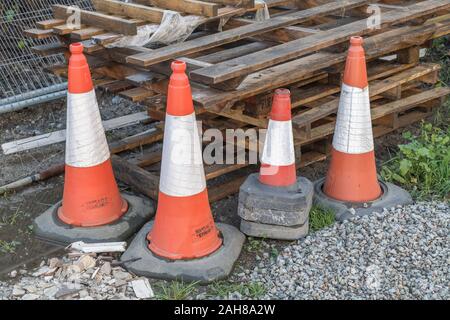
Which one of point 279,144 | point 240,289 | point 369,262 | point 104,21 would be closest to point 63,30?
point 104,21

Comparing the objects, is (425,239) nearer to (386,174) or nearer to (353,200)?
(353,200)

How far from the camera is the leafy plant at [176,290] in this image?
3.85m

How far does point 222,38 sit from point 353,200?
4.53ft

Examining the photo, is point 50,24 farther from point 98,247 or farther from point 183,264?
point 183,264

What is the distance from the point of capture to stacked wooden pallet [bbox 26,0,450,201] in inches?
170

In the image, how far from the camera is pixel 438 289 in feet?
12.5

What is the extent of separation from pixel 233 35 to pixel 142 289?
177 centimetres

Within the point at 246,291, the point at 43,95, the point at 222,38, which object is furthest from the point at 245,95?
the point at 43,95

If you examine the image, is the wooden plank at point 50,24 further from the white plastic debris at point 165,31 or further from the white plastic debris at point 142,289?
the white plastic debris at point 142,289

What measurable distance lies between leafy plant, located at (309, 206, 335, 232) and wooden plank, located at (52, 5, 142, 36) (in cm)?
168

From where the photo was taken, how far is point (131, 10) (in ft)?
16.0

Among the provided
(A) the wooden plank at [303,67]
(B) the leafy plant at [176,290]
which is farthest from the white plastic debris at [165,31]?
(B) the leafy plant at [176,290]

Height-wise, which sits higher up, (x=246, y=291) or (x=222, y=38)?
(x=222, y=38)

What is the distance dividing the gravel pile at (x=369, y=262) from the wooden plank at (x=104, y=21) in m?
1.76
